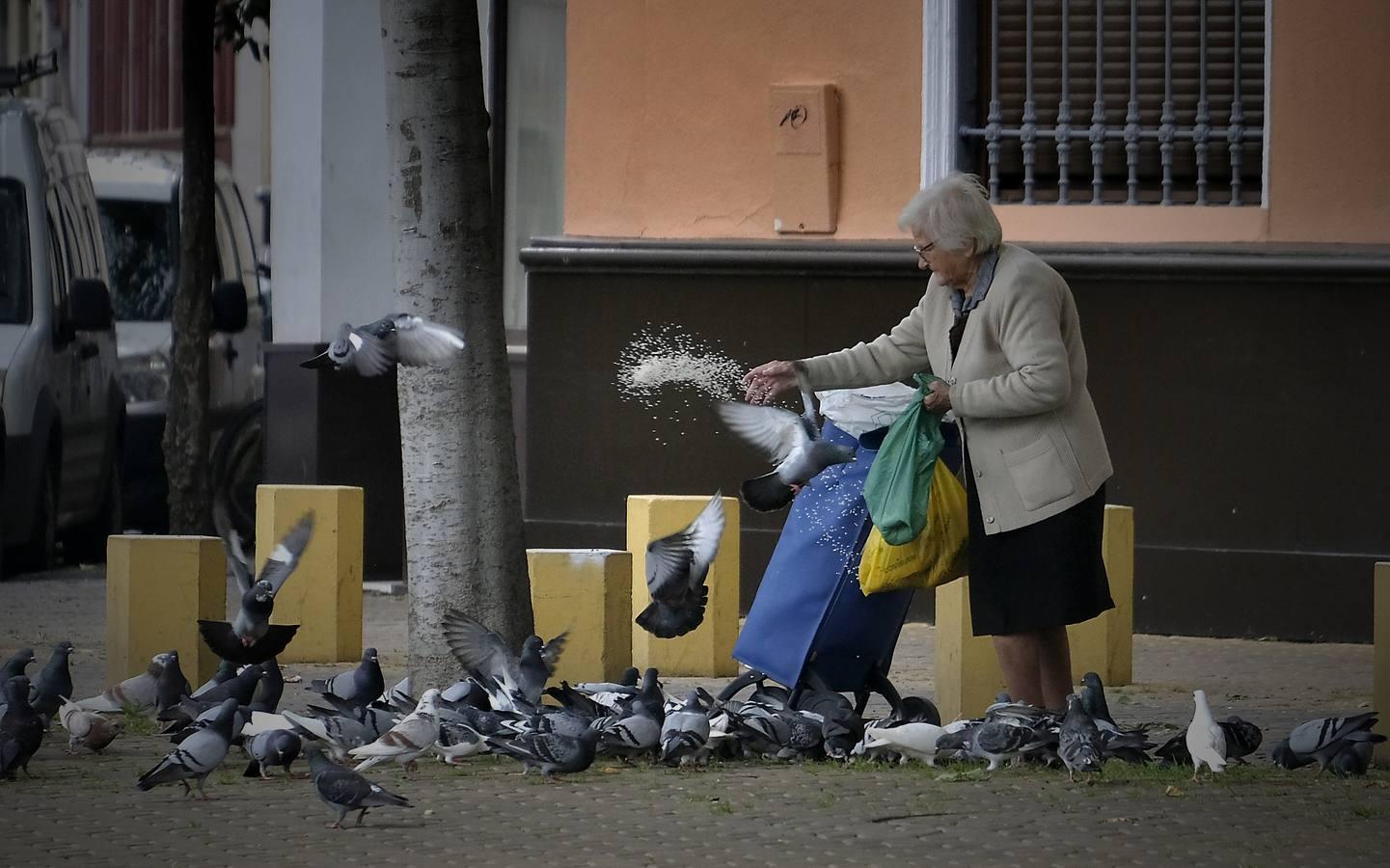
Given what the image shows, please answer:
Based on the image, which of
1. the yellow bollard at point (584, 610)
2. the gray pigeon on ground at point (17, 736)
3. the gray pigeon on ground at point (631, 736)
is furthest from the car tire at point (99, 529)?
the gray pigeon on ground at point (631, 736)

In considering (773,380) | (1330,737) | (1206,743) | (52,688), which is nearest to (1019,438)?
(773,380)

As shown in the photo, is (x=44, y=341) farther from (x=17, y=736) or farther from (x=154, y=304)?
(x=17, y=736)

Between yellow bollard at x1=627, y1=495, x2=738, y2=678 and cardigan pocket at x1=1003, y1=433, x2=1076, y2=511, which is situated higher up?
cardigan pocket at x1=1003, y1=433, x2=1076, y2=511

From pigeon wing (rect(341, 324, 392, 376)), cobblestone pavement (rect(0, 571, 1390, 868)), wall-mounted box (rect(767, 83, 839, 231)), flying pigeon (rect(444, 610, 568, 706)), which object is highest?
wall-mounted box (rect(767, 83, 839, 231))

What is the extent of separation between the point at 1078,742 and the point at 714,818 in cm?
119

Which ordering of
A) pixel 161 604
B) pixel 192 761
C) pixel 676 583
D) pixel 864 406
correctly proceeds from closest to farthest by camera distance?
pixel 192 761
pixel 864 406
pixel 676 583
pixel 161 604

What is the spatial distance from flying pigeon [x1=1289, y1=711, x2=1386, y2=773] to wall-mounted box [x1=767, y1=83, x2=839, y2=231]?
5.32 metres

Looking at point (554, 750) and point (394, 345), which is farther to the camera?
point (394, 345)

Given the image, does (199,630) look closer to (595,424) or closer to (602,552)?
(602,552)

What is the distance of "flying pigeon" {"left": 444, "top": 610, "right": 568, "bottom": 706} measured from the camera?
24.7 feet

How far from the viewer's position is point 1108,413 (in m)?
11.3

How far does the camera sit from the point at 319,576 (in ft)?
32.7

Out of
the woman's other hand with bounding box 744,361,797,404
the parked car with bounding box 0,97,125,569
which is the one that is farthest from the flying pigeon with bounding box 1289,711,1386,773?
the parked car with bounding box 0,97,125,569

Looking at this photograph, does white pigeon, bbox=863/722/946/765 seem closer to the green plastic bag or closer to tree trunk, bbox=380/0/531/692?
the green plastic bag
